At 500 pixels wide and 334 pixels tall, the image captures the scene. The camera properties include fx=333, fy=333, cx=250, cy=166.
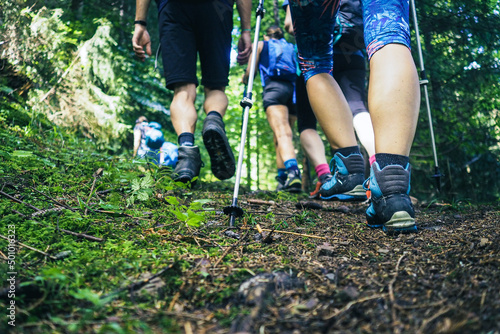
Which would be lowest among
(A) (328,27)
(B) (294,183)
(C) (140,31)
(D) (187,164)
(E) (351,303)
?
(E) (351,303)

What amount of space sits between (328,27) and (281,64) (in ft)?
8.34

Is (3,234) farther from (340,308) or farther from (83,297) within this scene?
(340,308)

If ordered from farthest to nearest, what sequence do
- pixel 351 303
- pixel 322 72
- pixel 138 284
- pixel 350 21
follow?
1. pixel 350 21
2. pixel 322 72
3. pixel 138 284
4. pixel 351 303

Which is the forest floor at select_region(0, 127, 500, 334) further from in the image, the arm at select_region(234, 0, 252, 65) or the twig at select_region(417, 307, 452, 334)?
the arm at select_region(234, 0, 252, 65)

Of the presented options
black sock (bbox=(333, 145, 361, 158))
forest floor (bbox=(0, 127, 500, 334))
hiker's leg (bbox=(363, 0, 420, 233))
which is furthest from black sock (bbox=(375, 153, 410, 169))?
black sock (bbox=(333, 145, 361, 158))

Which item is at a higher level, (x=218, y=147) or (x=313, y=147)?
(x=313, y=147)

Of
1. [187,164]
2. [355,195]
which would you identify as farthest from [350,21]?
[187,164]

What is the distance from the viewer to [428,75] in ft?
18.6

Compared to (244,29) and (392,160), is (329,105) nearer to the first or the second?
(392,160)

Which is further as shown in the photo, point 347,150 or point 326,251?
point 347,150

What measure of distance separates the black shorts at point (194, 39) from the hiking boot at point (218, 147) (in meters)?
0.52

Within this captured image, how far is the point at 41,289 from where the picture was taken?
0.91 m

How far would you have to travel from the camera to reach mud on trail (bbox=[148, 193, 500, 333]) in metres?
0.80

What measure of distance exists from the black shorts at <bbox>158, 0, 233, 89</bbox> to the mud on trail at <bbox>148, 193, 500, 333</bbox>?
1973mm
